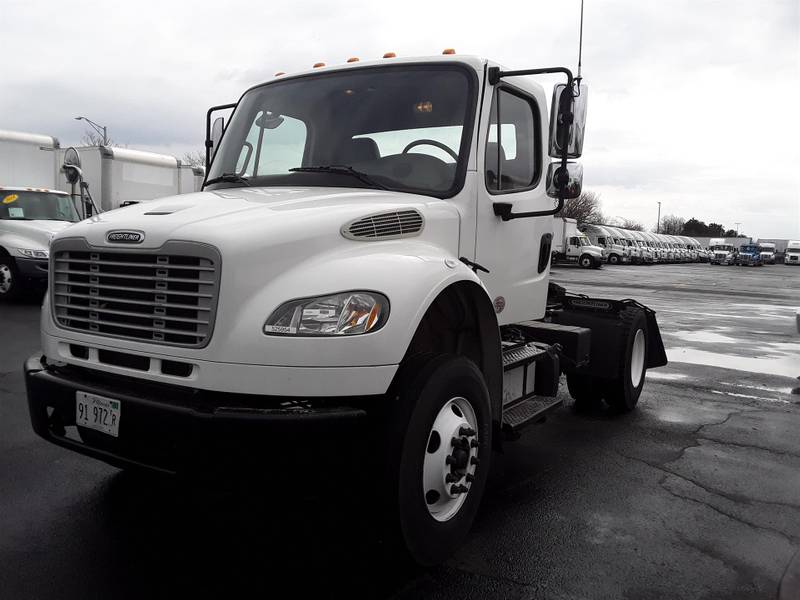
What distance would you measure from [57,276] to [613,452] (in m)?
4.08

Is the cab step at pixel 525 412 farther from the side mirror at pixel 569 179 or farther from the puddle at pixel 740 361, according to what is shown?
the puddle at pixel 740 361

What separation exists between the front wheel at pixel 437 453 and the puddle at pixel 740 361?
729 cm

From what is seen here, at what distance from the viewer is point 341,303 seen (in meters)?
3.13

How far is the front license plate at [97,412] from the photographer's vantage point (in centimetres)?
326

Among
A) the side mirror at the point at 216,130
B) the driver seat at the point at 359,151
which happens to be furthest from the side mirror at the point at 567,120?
the side mirror at the point at 216,130

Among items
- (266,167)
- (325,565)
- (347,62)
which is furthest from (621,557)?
(347,62)

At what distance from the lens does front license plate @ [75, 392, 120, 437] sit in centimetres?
326

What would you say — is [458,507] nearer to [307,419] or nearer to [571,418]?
[307,419]

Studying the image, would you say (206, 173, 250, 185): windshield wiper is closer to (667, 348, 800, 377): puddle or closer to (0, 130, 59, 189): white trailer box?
(667, 348, 800, 377): puddle

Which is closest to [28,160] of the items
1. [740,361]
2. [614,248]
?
[740,361]

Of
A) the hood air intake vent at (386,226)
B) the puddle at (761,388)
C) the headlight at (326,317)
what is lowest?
the puddle at (761,388)

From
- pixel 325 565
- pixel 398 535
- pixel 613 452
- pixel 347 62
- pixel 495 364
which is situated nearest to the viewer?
pixel 398 535

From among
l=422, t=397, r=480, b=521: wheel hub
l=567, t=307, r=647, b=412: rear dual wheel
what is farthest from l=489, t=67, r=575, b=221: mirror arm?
l=567, t=307, r=647, b=412: rear dual wheel

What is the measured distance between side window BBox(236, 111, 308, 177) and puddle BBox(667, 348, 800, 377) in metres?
7.47
